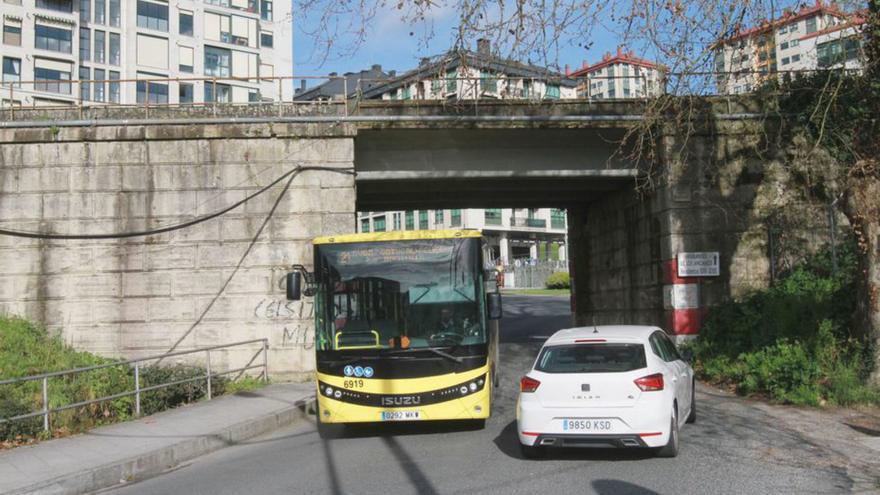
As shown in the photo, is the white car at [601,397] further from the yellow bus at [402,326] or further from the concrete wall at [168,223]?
the concrete wall at [168,223]

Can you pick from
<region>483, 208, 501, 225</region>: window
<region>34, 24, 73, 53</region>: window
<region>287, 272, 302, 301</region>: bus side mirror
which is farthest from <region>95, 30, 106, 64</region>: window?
<region>287, 272, 302, 301</region>: bus side mirror

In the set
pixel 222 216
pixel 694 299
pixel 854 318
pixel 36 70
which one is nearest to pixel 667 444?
pixel 854 318

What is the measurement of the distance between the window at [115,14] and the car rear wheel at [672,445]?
64115mm

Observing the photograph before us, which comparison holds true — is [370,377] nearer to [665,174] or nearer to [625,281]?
[665,174]

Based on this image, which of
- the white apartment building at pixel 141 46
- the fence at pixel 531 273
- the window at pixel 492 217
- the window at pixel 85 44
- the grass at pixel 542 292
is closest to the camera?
the white apartment building at pixel 141 46

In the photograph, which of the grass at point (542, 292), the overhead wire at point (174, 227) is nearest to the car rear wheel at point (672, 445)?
the overhead wire at point (174, 227)

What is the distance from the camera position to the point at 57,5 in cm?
5941

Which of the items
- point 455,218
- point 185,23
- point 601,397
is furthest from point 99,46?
point 601,397

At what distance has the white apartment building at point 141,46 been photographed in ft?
188

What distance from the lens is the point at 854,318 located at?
13.6m

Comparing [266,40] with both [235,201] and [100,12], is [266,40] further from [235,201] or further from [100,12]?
[235,201]

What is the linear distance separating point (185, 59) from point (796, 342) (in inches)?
2367

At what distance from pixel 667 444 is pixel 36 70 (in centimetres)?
6161

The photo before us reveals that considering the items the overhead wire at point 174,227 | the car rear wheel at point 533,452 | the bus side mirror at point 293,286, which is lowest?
the car rear wheel at point 533,452
